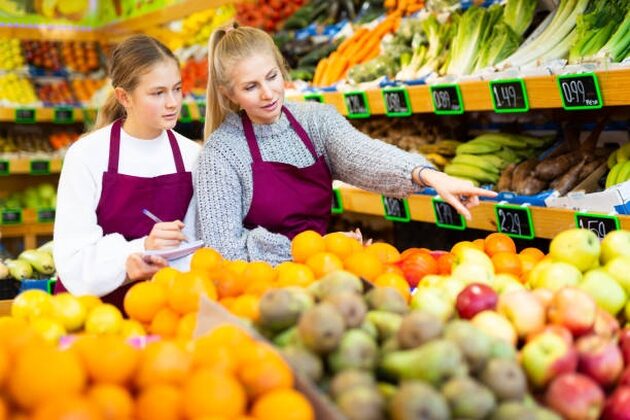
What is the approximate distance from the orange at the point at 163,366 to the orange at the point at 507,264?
3.20 feet

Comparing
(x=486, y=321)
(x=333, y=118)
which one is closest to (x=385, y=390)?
(x=486, y=321)

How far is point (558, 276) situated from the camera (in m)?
1.75

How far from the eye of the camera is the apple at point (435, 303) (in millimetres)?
1604

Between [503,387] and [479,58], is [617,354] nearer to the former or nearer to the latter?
[503,387]

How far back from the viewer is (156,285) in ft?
5.98

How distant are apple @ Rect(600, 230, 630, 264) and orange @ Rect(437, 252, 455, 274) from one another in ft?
1.29

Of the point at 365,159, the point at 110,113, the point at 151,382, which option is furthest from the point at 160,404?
the point at 110,113

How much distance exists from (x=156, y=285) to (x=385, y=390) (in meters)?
0.71

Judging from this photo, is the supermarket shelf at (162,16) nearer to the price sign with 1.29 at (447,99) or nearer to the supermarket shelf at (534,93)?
the supermarket shelf at (534,93)

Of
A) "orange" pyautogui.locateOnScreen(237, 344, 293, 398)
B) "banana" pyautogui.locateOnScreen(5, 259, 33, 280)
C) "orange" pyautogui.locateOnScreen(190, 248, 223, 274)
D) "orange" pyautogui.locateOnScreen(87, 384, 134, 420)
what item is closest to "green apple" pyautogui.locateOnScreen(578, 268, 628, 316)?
"orange" pyautogui.locateOnScreen(237, 344, 293, 398)

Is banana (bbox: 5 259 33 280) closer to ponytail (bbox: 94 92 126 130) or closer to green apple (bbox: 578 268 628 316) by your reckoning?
ponytail (bbox: 94 92 126 130)

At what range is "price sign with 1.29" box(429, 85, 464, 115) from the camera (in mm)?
3479

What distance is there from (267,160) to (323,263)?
0.80 m

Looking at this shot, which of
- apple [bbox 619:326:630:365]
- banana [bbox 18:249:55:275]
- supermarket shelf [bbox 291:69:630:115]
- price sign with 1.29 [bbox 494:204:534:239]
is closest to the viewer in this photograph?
apple [bbox 619:326:630:365]
